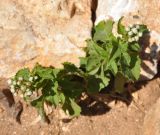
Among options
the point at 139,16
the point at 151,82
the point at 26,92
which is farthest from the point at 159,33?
the point at 26,92

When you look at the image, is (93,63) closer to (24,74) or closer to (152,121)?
(24,74)

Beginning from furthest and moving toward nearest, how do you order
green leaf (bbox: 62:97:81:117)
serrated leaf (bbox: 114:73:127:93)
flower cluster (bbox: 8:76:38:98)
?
serrated leaf (bbox: 114:73:127:93), green leaf (bbox: 62:97:81:117), flower cluster (bbox: 8:76:38:98)

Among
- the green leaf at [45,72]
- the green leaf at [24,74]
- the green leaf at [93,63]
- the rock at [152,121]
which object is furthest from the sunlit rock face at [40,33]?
the rock at [152,121]

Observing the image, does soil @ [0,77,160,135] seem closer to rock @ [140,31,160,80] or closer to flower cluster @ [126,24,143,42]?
rock @ [140,31,160,80]

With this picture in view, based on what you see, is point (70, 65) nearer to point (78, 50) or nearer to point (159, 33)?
point (78, 50)

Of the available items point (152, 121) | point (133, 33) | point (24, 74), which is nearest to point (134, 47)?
point (133, 33)

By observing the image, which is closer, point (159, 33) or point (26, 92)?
point (26, 92)

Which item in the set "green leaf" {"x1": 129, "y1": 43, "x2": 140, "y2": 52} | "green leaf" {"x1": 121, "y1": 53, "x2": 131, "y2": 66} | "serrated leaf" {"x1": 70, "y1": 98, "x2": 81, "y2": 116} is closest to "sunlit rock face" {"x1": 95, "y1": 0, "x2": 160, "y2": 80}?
"green leaf" {"x1": 129, "y1": 43, "x2": 140, "y2": 52}
